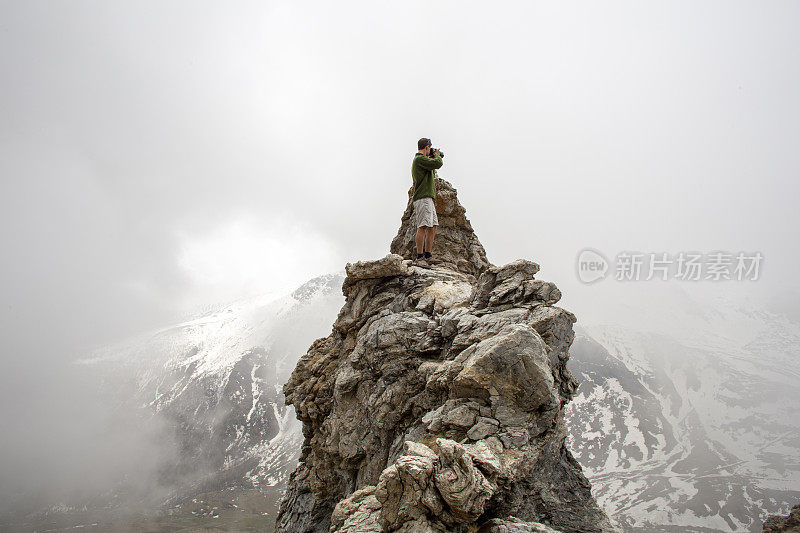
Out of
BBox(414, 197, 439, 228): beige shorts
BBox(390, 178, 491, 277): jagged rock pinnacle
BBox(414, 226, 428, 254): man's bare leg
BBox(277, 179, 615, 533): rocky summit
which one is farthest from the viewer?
BBox(390, 178, 491, 277): jagged rock pinnacle

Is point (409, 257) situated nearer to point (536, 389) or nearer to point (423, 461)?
point (536, 389)

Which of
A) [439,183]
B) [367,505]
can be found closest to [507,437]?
[367,505]

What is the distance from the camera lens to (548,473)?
1272 centimetres

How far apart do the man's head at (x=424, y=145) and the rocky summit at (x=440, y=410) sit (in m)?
6.47

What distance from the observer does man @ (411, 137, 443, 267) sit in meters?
22.7

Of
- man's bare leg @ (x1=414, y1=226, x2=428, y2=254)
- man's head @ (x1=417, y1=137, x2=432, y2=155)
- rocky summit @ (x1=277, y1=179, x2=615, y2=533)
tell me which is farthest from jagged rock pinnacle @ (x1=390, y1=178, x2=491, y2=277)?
man's head @ (x1=417, y1=137, x2=432, y2=155)

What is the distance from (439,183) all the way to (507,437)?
1004 inches

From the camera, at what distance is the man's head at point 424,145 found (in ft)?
74.6

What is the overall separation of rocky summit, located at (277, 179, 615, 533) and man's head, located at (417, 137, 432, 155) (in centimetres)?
647

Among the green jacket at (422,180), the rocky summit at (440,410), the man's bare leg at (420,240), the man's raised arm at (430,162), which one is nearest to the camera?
the rocky summit at (440,410)

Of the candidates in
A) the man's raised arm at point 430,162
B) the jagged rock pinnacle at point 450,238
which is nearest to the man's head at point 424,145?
the man's raised arm at point 430,162

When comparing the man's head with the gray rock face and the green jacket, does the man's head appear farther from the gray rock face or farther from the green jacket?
the gray rock face

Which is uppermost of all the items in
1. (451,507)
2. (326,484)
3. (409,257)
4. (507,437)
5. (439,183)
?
(439,183)

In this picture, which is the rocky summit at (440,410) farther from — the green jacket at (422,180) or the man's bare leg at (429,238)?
the green jacket at (422,180)
